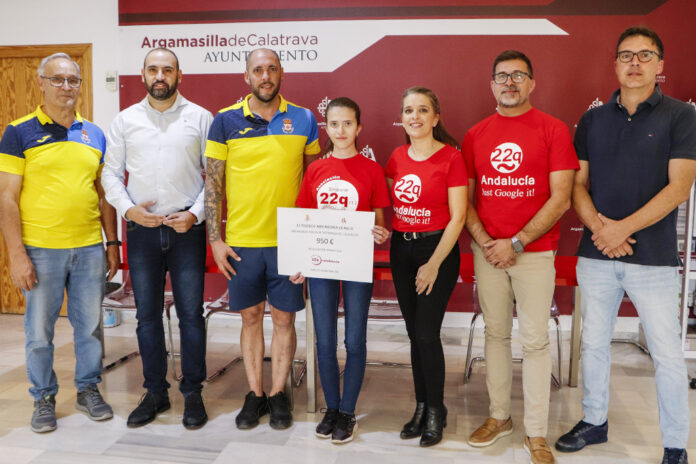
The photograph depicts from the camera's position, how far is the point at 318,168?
2439 mm

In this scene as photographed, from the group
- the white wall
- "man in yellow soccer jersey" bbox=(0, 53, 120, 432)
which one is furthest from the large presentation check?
the white wall

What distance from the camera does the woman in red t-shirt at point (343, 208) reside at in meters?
2.38

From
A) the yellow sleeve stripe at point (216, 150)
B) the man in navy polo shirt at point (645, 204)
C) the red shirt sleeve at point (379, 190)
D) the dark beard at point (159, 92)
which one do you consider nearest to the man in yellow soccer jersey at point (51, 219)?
the dark beard at point (159, 92)

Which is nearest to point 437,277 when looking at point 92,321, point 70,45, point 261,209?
point 261,209

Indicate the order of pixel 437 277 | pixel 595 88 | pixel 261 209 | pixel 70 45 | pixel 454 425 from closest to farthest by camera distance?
pixel 437 277 → pixel 261 209 → pixel 454 425 → pixel 595 88 → pixel 70 45

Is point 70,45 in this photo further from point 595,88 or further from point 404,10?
point 595,88

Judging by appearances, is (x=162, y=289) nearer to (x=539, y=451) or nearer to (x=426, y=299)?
(x=426, y=299)

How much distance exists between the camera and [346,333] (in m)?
2.48

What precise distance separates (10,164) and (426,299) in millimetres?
2075

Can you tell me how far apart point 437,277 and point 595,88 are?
A: 2527mm

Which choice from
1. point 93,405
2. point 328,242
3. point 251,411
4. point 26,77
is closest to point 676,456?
point 328,242

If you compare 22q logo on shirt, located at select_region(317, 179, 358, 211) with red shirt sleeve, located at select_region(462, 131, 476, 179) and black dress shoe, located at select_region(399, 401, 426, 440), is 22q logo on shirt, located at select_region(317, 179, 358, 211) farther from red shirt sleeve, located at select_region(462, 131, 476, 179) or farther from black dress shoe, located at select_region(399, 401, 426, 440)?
black dress shoe, located at select_region(399, 401, 426, 440)

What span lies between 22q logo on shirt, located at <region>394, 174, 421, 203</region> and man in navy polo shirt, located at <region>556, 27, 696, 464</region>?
724 mm

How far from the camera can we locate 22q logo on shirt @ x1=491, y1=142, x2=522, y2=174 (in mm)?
2297
